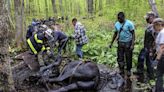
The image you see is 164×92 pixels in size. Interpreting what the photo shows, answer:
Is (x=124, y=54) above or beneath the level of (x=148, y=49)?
beneath

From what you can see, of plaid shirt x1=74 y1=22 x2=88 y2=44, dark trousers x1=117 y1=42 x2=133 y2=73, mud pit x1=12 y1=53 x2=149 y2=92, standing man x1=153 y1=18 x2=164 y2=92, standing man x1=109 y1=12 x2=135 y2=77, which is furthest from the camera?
plaid shirt x1=74 y1=22 x2=88 y2=44

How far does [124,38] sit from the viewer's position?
809 cm

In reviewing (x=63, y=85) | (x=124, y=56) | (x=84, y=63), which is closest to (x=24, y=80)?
(x=63, y=85)

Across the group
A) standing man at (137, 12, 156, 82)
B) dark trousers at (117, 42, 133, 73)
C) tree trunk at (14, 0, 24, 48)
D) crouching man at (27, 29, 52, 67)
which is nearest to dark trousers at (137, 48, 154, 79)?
standing man at (137, 12, 156, 82)

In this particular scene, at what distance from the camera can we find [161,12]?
715 inches

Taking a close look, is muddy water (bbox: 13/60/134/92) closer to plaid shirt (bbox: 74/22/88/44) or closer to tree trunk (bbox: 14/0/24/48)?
plaid shirt (bbox: 74/22/88/44)

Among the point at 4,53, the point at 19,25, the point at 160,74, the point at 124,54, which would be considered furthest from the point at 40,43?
the point at 19,25

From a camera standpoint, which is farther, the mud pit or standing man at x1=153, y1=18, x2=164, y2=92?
the mud pit

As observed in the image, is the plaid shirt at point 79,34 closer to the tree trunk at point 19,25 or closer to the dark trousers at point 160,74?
the tree trunk at point 19,25

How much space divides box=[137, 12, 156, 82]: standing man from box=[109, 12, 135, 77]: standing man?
42 cm

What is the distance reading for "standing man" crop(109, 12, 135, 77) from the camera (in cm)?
788

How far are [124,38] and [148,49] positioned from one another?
77cm

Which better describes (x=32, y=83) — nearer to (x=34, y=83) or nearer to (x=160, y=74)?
(x=34, y=83)

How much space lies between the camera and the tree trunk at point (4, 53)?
6.10m
